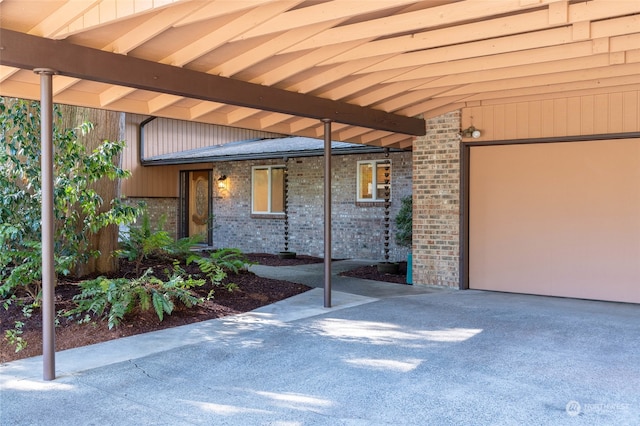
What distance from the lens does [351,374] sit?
15.6ft

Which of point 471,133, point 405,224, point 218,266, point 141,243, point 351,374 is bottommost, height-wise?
point 351,374

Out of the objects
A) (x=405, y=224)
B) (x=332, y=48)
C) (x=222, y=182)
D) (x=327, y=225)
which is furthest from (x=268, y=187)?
(x=332, y=48)

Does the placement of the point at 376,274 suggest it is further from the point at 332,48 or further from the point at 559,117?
the point at 332,48

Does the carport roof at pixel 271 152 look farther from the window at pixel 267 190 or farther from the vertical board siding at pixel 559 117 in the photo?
the vertical board siding at pixel 559 117

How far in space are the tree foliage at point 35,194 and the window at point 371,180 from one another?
686 cm

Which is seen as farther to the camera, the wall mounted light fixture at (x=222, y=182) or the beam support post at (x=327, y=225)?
the wall mounted light fixture at (x=222, y=182)

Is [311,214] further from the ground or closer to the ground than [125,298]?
further from the ground

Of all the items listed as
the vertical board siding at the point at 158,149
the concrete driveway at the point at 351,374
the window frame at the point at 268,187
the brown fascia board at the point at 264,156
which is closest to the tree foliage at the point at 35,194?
the concrete driveway at the point at 351,374

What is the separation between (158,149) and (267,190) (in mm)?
4502

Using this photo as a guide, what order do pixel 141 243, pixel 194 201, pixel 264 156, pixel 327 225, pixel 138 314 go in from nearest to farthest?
pixel 138 314 < pixel 327 225 < pixel 141 243 < pixel 264 156 < pixel 194 201

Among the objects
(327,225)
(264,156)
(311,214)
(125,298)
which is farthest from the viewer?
(311,214)

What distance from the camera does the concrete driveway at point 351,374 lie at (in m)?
3.88

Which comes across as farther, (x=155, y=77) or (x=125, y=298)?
(x=125, y=298)

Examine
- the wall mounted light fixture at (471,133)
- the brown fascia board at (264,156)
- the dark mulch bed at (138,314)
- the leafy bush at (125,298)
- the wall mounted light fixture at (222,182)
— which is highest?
the brown fascia board at (264,156)
